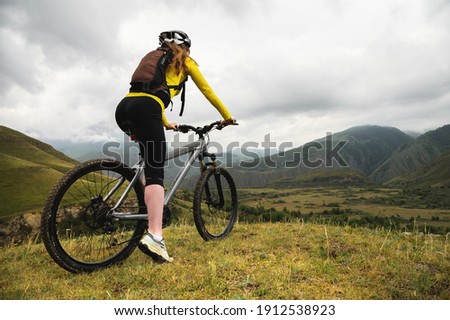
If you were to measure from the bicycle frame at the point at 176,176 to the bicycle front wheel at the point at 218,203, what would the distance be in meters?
0.45

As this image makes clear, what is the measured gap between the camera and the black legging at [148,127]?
4566 mm

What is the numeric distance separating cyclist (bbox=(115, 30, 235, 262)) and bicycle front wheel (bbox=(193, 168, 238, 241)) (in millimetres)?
1665

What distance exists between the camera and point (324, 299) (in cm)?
341

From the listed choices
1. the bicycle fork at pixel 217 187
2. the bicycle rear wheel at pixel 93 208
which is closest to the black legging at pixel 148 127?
the bicycle rear wheel at pixel 93 208

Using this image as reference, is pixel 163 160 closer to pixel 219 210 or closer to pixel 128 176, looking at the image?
pixel 128 176

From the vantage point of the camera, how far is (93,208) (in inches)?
178

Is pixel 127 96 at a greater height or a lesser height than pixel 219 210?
greater

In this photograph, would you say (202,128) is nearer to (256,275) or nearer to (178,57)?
(178,57)

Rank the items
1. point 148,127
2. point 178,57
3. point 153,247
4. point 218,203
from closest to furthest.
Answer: point 153,247
point 148,127
point 178,57
point 218,203

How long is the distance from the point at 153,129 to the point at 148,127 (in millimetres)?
83

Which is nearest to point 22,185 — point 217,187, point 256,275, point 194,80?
point 217,187

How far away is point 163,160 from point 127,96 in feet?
3.76
